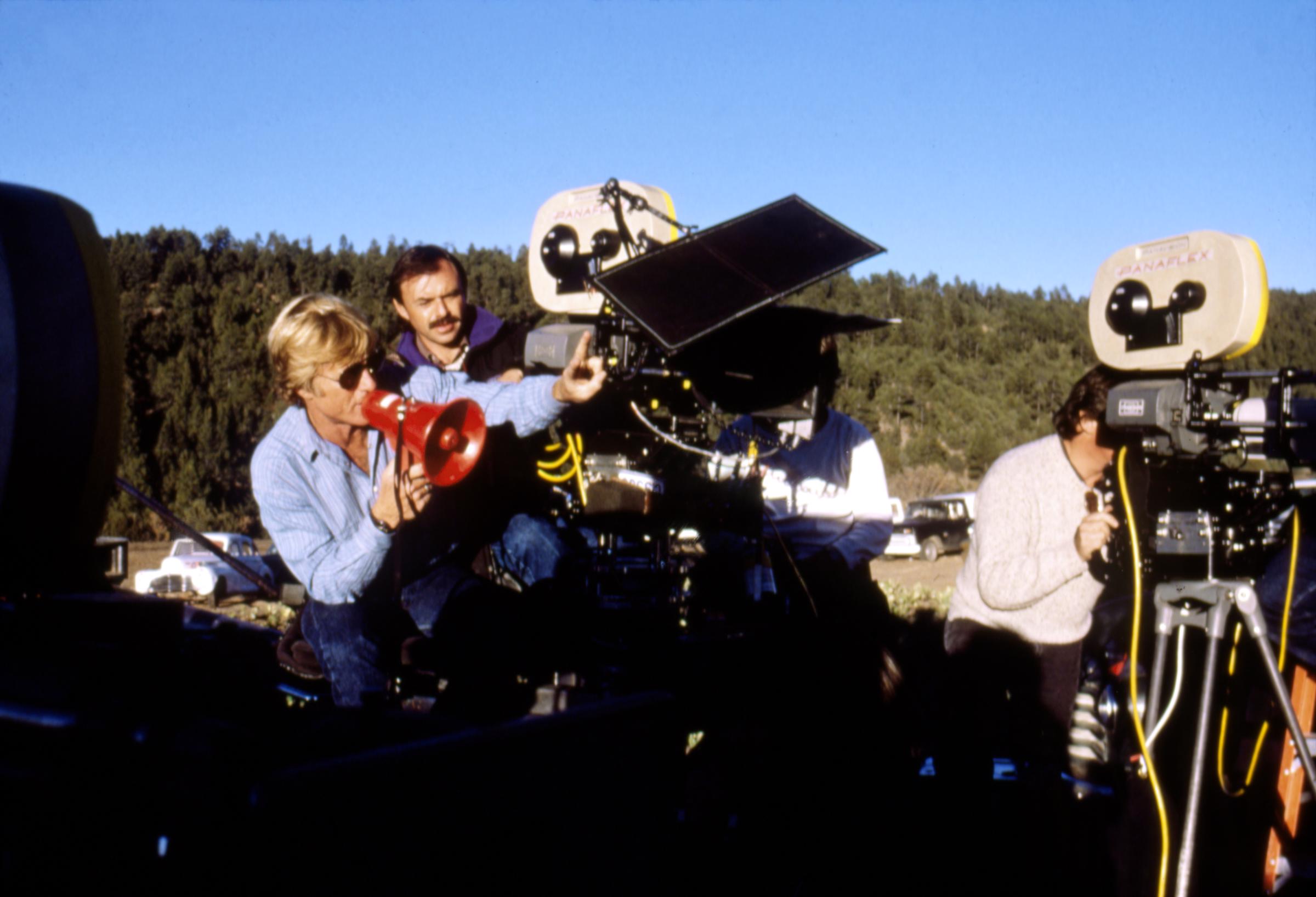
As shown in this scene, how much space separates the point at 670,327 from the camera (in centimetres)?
208

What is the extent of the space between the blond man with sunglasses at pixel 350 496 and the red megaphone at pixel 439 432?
2.8 inches

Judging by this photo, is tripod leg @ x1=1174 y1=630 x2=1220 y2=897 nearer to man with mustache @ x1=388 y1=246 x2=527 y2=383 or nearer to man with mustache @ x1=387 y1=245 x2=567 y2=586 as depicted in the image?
man with mustache @ x1=387 y1=245 x2=567 y2=586

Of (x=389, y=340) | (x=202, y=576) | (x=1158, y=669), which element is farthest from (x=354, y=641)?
(x=389, y=340)

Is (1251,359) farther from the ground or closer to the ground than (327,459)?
farther from the ground

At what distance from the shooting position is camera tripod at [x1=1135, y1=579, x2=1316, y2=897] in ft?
7.57

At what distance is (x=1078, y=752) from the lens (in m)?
2.67

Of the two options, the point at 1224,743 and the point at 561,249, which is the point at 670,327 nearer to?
the point at 561,249

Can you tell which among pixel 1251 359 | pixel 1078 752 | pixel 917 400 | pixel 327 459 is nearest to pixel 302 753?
pixel 327 459

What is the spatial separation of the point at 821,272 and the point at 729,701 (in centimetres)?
91

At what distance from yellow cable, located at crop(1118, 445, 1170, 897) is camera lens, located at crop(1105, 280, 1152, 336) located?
0.35 meters

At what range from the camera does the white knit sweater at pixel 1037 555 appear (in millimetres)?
3303

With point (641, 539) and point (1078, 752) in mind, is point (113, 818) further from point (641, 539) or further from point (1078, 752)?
point (1078, 752)

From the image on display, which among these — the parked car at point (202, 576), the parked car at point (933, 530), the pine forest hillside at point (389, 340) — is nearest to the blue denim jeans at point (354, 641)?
the parked car at point (202, 576)

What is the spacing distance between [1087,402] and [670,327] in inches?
72.4
